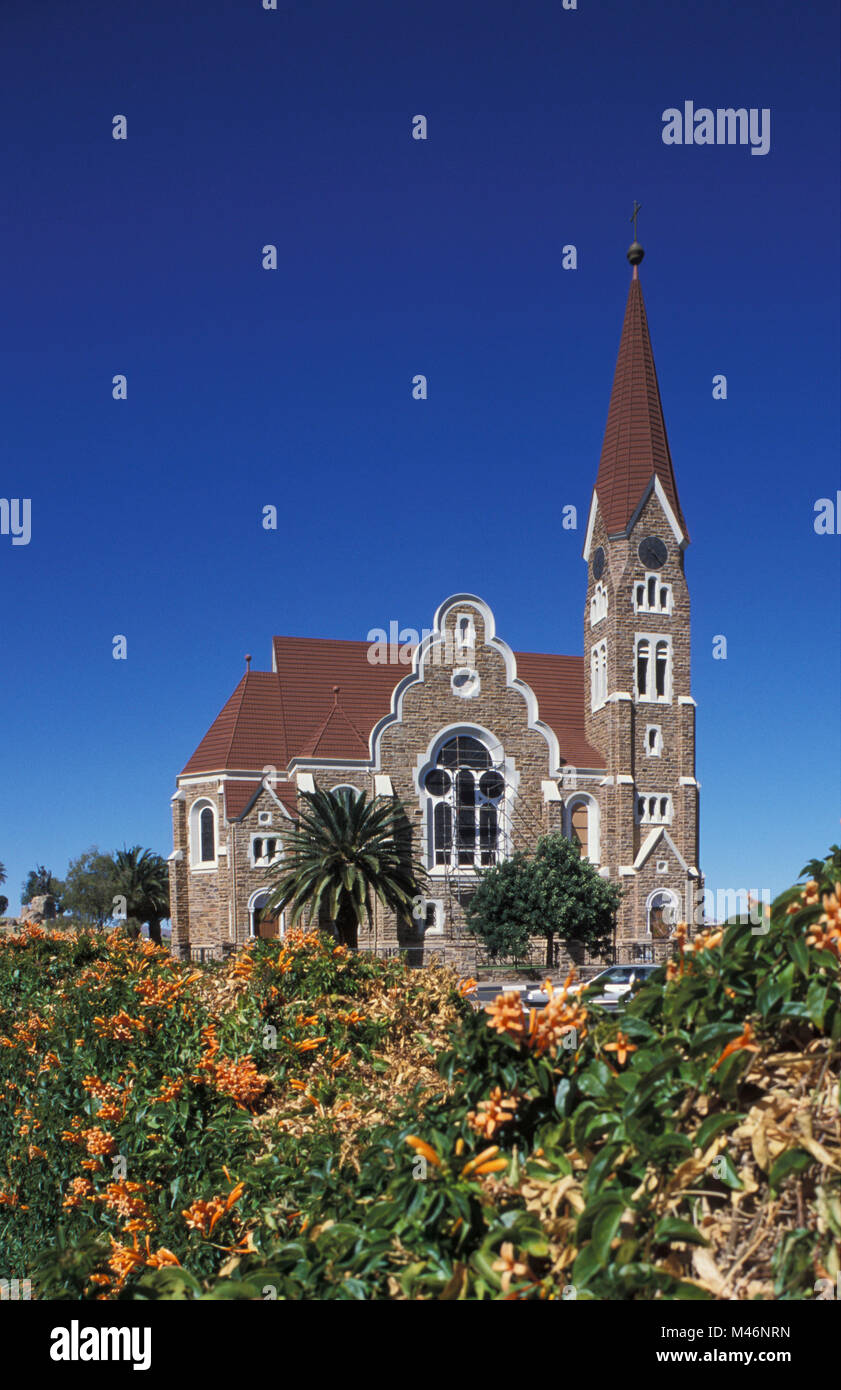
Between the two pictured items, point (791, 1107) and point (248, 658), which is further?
point (248, 658)

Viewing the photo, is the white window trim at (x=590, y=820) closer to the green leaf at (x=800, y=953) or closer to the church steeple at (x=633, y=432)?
the church steeple at (x=633, y=432)

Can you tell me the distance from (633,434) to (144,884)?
3346cm

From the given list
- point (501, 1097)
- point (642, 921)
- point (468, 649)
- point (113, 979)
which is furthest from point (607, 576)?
point (501, 1097)

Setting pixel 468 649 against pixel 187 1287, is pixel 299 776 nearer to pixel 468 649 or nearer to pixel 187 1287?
pixel 468 649

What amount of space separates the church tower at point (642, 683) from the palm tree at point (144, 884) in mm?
24774

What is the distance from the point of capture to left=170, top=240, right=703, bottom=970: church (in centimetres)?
3819

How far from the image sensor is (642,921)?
39000 mm

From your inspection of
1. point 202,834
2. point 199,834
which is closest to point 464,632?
point 202,834

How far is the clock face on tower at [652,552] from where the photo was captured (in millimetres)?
42094

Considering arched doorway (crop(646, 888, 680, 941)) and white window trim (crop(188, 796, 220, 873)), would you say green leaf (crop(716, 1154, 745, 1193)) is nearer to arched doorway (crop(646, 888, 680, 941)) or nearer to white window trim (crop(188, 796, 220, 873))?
white window trim (crop(188, 796, 220, 873))

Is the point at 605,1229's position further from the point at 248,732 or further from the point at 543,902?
the point at 248,732

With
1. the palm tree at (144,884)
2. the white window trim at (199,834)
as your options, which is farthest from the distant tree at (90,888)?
the white window trim at (199,834)

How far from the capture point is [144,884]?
52.3m
